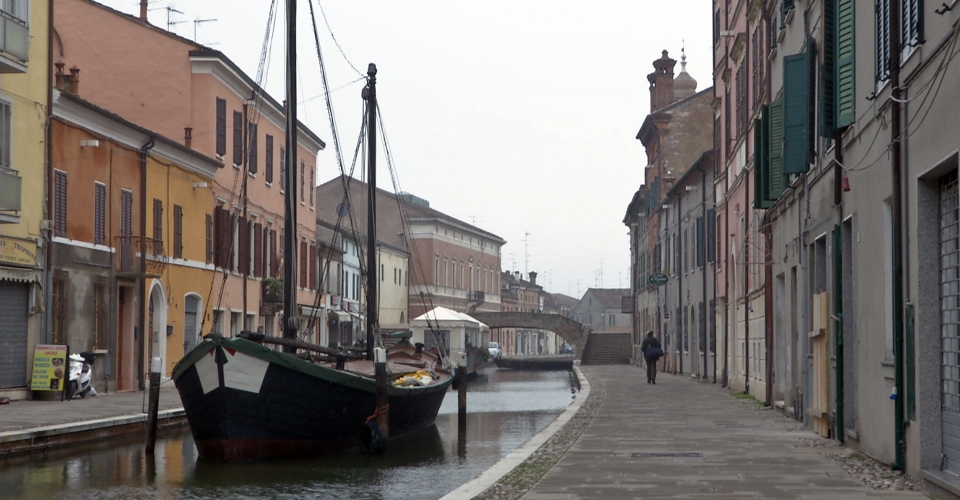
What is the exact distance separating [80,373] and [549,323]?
172 feet

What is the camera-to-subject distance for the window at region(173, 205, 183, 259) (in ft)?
102

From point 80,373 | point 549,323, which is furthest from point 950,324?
point 549,323

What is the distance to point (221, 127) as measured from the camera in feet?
115

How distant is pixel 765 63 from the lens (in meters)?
21.1

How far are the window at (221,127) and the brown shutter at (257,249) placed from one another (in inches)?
172

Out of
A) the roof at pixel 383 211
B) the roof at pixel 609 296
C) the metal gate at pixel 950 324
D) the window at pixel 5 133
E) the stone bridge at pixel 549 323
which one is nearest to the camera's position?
the metal gate at pixel 950 324

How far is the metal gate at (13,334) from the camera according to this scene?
74.3 ft

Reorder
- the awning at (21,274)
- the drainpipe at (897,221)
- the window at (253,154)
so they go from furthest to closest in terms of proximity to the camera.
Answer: the window at (253,154) < the awning at (21,274) < the drainpipe at (897,221)

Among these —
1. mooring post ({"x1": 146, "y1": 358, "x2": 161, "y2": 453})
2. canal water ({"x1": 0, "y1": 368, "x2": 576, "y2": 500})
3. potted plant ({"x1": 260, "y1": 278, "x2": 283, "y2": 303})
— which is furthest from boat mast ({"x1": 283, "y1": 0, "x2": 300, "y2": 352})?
potted plant ({"x1": 260, "y1": 278, "x2": 283, "y2": 303})

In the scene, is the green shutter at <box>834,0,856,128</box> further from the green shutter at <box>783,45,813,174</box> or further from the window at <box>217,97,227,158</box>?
the window at <box>217,97,227,158</box>

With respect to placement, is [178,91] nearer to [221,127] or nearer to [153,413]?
[221,127]

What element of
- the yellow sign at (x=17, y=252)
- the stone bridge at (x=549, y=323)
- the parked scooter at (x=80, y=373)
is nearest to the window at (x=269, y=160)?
the parked scooter at (x=80, y=373)

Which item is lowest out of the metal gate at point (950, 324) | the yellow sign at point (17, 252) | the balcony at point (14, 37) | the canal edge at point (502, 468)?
the canal edge at point (502, 468)

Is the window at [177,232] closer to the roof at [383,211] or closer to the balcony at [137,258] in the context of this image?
the balcony at [137,258]
